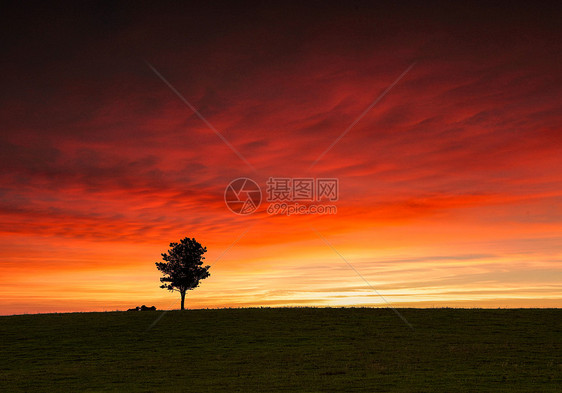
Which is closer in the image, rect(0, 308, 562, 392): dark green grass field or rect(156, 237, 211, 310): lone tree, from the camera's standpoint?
rect(0, 308, 562, 392): dark green grass field

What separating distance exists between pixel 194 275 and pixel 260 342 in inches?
1379

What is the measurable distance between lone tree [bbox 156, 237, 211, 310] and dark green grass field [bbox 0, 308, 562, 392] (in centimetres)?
1336

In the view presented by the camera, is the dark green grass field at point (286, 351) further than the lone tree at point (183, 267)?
No

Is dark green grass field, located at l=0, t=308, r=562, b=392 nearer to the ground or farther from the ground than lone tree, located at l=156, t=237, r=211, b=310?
nearer to the ground

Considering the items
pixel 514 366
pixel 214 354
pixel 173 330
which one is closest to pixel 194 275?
pixel 173 330

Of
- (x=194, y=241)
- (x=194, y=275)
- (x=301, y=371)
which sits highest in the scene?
(x=194, y=241)

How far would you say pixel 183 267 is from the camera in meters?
73.1

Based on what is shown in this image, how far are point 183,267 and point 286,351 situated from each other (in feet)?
131

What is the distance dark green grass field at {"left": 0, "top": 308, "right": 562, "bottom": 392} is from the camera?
25656 mm

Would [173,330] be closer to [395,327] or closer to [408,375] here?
[395,327]

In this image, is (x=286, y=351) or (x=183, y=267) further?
(x=183, y=267)

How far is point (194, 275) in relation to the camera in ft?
241

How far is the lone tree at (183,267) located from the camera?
2862 inches

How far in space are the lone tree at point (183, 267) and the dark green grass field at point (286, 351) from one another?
1336cm
